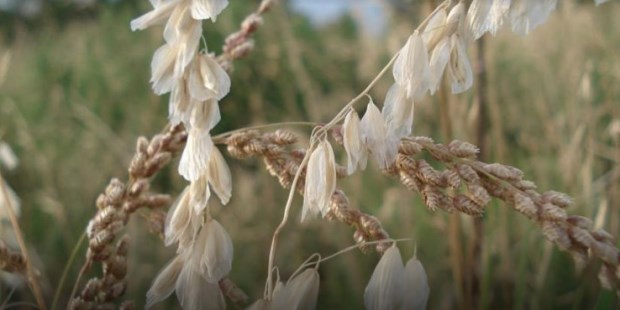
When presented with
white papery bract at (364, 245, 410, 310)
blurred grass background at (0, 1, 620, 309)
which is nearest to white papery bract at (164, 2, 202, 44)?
white papery bract at (364, 245, 410, 310)

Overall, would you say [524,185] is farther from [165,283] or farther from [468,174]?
[165,283]

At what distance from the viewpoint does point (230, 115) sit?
8.59ft

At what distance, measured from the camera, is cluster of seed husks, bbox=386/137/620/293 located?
18.3 inches

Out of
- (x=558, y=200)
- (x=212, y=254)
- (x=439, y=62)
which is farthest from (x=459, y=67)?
(x=212, y=254)

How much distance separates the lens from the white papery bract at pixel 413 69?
0.53 m

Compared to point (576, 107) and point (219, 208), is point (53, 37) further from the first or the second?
point (576, 107)

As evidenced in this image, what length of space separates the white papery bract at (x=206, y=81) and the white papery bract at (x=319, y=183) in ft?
0.27

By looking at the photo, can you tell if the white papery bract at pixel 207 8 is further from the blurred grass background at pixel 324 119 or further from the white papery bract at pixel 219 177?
the blurred grass background at pixel 324 119

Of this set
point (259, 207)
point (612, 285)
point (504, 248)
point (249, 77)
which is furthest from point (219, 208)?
point (612, 285)

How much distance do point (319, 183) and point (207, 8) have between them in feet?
0.47

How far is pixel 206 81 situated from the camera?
20.8 inches

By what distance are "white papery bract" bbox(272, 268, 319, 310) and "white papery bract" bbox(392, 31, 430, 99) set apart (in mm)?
155

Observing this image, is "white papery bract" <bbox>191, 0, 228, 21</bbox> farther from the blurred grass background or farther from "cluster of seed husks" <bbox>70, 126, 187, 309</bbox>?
the blurred grass background

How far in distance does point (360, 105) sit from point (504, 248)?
1668 millimetres
